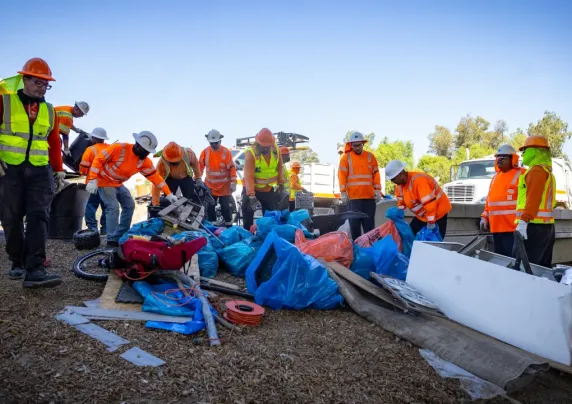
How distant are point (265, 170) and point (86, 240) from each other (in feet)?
8.47

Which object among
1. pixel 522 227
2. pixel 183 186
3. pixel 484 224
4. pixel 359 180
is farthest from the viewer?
pixel 183 186

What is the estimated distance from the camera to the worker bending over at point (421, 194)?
4.82 metres

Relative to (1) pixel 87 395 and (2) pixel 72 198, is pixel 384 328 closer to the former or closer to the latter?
(1) pixel 87 395

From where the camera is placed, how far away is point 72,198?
600 centimetres

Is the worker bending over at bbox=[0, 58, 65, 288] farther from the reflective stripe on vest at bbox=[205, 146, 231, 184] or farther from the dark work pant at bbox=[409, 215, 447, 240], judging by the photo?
the dark work pant at bbox=[409, 215, 447, 240]

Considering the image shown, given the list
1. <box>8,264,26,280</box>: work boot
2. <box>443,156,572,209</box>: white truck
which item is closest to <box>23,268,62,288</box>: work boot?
<box>8,264,26,280</box>: work boot

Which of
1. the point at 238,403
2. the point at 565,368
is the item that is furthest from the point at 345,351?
the point at 565,368

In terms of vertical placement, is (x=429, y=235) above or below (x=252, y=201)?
below

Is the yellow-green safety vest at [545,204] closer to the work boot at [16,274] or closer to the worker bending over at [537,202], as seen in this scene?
the worker bending over at [537,202]

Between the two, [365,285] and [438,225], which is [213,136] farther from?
[365,285]

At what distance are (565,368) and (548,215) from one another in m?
1.99

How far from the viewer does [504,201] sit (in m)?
4.63

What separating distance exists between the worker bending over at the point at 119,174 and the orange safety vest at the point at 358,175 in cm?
237

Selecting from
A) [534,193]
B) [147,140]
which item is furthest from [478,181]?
[147,140]
